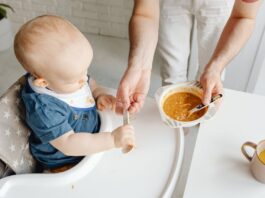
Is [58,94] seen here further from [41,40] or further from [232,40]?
[232,40]

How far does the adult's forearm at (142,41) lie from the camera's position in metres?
1.00

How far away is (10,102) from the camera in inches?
31.7

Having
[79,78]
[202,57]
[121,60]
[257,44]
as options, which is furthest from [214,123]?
[121,60]

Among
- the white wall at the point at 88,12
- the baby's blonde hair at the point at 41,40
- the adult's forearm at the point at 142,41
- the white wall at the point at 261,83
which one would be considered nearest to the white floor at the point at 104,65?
the white wall at the point at 88,12

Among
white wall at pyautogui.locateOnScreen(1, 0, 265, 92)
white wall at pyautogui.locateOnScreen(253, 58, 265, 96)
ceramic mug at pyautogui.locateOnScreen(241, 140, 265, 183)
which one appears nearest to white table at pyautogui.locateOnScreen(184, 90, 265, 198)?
ceramic mug at pyautogui.locateOnScreen(241, 140, 265, 183)

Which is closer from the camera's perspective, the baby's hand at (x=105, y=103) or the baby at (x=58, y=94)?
the baby at (x=58, y=94)

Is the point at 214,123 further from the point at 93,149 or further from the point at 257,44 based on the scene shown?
the point at 257,44

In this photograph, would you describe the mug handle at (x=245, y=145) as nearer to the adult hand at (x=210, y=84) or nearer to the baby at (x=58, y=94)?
the adult hand at (x=210, y=84)

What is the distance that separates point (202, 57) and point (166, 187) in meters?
0.78

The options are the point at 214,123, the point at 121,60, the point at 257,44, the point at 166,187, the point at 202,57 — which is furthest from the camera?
the point at 121,60

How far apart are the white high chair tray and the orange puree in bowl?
4cm

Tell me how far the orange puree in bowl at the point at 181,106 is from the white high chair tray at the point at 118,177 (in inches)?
1.7

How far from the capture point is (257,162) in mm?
701

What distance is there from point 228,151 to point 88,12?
5.21ft
